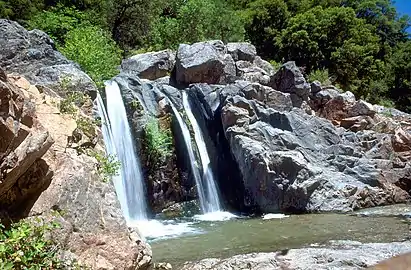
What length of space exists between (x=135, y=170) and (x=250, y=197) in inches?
167

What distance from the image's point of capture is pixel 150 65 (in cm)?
2172

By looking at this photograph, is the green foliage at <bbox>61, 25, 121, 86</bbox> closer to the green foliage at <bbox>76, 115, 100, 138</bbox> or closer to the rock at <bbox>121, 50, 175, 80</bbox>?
the rock at <bbox>121, 50, 175, 80</bbox>

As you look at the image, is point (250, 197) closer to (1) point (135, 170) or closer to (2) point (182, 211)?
(2) point (182, 211)

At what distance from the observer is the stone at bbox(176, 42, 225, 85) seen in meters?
20.7

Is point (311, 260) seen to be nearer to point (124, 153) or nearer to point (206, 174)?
point (124, 153)

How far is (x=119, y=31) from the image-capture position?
30109mm

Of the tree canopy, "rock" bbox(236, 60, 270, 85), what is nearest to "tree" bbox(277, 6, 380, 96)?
the tree canopy

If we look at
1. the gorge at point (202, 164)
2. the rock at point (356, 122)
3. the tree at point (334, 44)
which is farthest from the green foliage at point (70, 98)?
the tree at point (334, 44)

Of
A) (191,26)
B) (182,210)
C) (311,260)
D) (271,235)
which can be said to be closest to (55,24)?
(191,26)

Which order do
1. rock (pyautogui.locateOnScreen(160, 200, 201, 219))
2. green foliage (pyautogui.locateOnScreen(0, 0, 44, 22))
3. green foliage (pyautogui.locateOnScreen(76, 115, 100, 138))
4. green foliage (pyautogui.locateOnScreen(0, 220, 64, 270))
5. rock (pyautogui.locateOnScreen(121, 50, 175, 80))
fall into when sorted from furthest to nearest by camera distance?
green foliage (pyautogui.locateOnScreen(0, 0, 44, 22)) < rock (pyautogui.locateOnScreen(121, 50, 175, 80)) < rock (pyautogui.locateOnScreen(160, 200, 201, 219)) < green foliage (pyautogui.locateOnScreen(76, 115, 100, 138)) < green foliage (pyautogui.locateOnScreen(0, 220, 64, 270))

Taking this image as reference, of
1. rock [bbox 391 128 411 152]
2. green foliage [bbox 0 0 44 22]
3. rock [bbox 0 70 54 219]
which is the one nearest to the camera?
rock [bbox 0 70 54 219]

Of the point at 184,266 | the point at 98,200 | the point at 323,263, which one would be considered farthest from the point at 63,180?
the point at 323,263

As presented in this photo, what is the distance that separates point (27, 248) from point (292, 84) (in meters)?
17.8

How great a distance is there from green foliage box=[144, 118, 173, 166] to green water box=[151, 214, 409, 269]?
3.13m
